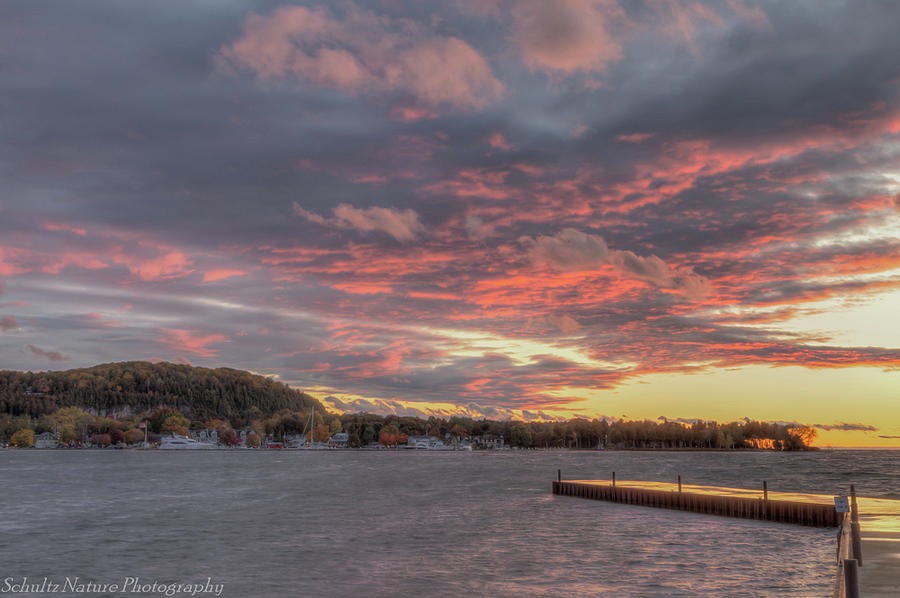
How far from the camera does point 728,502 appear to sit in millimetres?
52906

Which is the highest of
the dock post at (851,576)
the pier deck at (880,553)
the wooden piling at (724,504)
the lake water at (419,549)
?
the dock post at (851,576)

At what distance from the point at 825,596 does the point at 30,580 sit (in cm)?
3462

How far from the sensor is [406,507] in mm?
69000

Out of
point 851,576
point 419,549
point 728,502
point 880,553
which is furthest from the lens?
point 728,502

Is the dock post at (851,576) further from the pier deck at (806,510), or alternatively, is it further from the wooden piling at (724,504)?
the wooden piling at (724,504)

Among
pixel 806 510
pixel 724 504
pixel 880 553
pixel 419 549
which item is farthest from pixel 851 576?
pixel 724 504

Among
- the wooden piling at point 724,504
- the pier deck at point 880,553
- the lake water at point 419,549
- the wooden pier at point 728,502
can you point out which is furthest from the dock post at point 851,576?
the wooden piling at point 724,504

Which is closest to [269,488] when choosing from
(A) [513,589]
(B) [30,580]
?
(B) [30,580]

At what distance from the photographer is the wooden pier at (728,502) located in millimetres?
47219

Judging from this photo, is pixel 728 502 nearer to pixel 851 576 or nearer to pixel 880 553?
pixel 880 553

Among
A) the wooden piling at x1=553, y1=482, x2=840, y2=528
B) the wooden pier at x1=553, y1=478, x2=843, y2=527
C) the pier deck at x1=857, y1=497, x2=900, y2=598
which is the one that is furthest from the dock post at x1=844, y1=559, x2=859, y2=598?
the wooden piling at x1=553, y1=482, x2=840, y2=528

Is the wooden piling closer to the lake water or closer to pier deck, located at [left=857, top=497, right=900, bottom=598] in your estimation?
the lake water

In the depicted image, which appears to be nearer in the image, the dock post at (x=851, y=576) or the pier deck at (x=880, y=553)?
the dock post at (x=851, y=576)

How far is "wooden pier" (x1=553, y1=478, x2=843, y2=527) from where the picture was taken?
47.2 m
